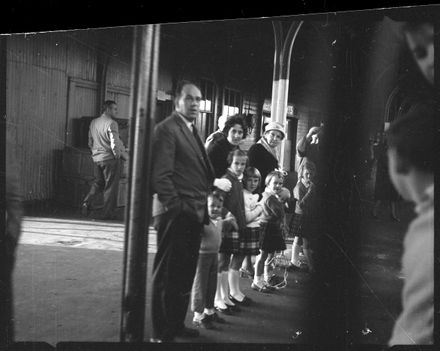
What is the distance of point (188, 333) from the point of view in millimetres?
2412

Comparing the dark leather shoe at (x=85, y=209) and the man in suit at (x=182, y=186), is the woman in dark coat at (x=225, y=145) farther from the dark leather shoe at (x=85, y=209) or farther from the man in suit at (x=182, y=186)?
the dark leather shoe at (x=85, y=209)

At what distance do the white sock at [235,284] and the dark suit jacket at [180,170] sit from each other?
0.29 metres

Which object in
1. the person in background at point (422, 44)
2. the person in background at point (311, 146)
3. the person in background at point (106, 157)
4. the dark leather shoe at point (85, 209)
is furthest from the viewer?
the dark leather shoe at point (85, 209)

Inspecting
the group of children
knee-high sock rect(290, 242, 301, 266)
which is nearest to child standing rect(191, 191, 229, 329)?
the group of children

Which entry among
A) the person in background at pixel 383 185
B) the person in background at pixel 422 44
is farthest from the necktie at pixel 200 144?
the person in background at pixel 422 44

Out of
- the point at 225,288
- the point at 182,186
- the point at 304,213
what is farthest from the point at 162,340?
the point at 304,213

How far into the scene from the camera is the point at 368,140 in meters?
2.28

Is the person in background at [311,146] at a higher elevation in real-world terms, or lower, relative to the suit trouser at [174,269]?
higher

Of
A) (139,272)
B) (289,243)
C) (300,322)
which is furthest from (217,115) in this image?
(300,322)

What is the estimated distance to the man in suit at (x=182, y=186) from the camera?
239 cm

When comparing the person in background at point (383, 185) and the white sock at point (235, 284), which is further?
the white sock at point (235, 284)

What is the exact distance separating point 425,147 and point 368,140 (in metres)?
0.24

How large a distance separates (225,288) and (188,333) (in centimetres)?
28

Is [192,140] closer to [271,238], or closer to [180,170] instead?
[180,170]
